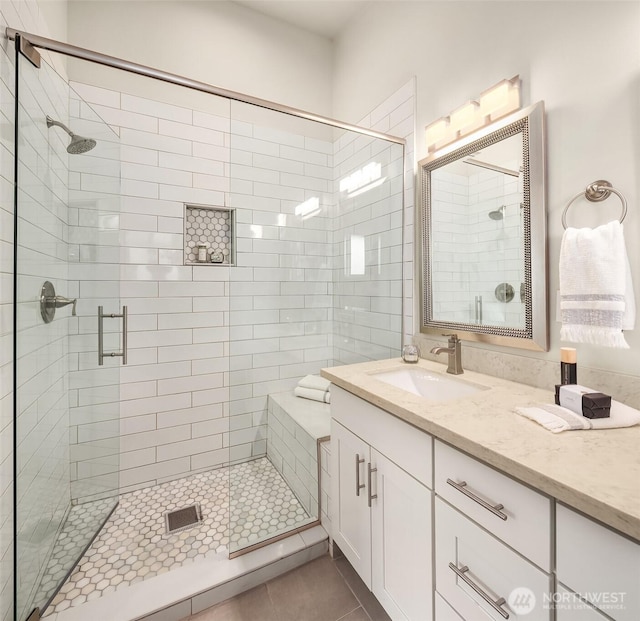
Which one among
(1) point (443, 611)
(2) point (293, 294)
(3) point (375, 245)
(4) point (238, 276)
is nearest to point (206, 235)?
(4) point (238, 276)

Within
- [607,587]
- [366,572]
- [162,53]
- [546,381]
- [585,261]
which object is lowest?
[366,572]

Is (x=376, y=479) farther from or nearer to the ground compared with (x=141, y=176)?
nearer to the ground

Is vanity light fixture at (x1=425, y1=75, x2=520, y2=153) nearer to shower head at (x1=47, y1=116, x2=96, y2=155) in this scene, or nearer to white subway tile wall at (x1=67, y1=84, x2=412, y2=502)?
white subway tile wall at (x1=67, y1=84, x2=412, y2=502)

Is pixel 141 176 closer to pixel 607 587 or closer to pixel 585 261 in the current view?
pixel 585 261

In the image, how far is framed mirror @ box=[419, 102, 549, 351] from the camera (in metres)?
1.19

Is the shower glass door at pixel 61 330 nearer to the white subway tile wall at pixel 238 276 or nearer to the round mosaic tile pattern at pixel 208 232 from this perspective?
the white subway tile wall at pixel 238 276

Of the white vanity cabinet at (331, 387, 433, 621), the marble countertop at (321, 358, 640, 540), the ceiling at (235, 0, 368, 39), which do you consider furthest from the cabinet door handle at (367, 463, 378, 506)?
the ceiling at (235, 0, 368, 39)

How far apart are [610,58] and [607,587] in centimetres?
137

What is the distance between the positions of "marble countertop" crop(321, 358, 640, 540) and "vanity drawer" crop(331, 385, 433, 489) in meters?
0.05

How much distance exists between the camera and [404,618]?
1.01m

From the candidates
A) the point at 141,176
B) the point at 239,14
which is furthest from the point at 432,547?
the point at 239,14

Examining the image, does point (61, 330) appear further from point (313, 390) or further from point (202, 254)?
point (313, 390)

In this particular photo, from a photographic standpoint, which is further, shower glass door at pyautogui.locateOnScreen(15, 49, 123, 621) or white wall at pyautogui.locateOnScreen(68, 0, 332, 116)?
white wall at pyautogui.locateOnScreen(68, 0, 332, 116)

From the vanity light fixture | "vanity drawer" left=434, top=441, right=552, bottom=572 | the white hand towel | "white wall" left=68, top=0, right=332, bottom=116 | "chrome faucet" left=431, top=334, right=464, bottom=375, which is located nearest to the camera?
"vanity drawer" left=434, top=441, right=552, bottom=572
